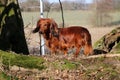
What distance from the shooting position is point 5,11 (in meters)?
10.1

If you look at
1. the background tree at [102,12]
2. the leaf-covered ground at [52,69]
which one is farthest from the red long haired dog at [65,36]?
the background tree at [102,12]

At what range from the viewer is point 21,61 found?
7.37 meters

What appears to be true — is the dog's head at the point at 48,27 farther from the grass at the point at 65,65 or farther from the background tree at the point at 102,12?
the background tree at the point at 102,12

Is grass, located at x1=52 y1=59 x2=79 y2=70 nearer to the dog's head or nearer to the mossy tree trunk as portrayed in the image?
the dog's head

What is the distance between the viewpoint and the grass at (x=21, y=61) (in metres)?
7.22

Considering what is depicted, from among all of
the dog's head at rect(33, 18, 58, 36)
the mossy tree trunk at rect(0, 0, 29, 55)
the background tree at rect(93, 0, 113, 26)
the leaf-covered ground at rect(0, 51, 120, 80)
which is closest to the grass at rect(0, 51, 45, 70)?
the leaf-covered ground at rect(0, 51, 120, 80)

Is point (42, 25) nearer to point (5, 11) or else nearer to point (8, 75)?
point (5, 11)

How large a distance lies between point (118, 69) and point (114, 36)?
182 inches

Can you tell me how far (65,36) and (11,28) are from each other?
145 centimetres

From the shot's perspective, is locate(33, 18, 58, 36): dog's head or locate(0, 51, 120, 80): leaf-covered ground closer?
locate(0, 51, 120, 80): leaf-covered ground

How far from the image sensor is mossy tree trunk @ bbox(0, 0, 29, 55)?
385 inches

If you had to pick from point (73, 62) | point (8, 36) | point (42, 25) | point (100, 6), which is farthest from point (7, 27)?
point (100, 6)

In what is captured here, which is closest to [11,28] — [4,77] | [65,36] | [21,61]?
[65,36]

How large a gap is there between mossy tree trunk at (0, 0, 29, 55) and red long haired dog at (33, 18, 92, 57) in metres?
0.87
